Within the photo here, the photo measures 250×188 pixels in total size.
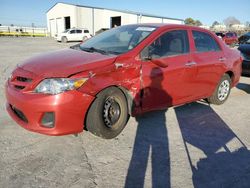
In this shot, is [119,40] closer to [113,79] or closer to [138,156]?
[113,79]

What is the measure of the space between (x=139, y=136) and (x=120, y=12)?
1577 inches

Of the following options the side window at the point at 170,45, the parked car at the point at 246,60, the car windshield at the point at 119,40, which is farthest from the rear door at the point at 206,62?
the parked car at the point at 246,60

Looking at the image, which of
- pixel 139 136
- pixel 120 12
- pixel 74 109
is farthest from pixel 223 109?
pixel 120 12

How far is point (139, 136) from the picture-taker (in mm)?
4145

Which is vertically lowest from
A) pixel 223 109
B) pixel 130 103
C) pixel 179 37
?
pixel 223 109

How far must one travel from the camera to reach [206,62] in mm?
5250

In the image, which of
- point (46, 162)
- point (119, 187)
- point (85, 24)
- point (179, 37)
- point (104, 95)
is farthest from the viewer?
point (85, 24)

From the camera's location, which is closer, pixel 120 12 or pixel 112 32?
pixel 112 32

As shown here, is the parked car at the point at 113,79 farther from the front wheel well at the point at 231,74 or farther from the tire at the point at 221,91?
the front wheel well at the point at 231,74

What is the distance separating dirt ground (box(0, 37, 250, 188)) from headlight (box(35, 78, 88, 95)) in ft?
2.69

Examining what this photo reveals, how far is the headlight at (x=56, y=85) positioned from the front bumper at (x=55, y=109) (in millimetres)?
56

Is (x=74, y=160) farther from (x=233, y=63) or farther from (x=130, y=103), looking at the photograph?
(x=233, y=63)

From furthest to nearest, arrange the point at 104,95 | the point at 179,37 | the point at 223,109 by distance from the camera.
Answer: the point at 223,109 → the point at 179,37 → the point at 104,95

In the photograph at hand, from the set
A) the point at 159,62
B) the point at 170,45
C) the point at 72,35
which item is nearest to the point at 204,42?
the point at 170,45
